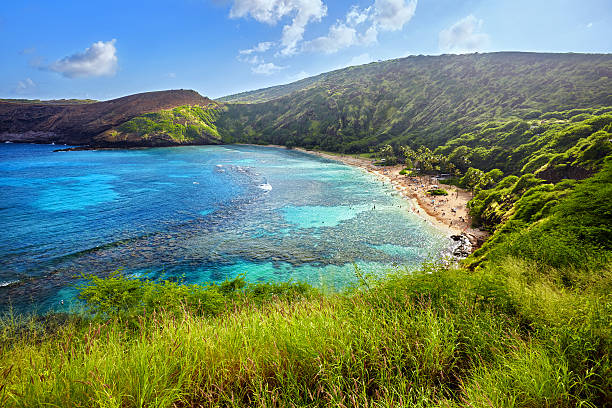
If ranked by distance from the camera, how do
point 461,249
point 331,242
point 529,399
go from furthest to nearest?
1. point 331,242
2. point 461,249
3. point 529,399

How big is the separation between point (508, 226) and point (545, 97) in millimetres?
172333

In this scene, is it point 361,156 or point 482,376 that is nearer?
point 482,376

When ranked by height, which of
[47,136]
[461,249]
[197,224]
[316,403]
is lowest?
[461,249]

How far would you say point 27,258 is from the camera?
34.9 metres

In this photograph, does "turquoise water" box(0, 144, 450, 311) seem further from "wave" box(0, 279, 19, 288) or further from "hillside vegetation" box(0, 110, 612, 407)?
"hillside vegetation" box(0, 110, 612, 407)

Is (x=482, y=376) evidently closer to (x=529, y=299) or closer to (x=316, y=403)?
(x=316, y=403)

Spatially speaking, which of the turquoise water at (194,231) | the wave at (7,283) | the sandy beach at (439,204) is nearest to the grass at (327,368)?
the turquoise water at (194,231)

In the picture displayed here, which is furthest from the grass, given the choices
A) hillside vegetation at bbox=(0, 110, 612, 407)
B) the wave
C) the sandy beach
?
the sandy beach

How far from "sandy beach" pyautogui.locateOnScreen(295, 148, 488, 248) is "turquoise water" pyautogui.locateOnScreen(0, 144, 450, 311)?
4046mm

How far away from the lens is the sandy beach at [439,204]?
51366mm

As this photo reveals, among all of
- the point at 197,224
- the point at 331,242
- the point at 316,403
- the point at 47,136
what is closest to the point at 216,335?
the point at 316,403

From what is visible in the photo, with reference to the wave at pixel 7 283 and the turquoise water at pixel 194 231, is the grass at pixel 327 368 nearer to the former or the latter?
the turquoise water at pixel 194 231

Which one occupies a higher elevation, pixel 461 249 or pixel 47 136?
pixel 47 136

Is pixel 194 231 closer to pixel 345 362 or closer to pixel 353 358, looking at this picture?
pixel 345 362
